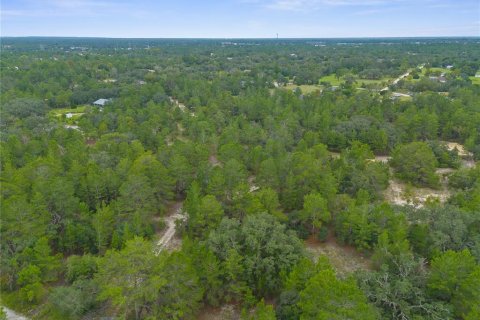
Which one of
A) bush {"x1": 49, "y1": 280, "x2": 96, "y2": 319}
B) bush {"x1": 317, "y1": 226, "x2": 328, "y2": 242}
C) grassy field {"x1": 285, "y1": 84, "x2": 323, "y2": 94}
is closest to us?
bush {"x1": 49, "y1": 280, "x2": 96, "y2": 319}

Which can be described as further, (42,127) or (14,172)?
(42,127)

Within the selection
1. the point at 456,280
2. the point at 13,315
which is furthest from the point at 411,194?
the point at 13,315

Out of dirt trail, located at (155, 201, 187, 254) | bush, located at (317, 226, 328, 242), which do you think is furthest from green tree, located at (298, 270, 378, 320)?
dirt trail, located at (155, 201, 187, 254)

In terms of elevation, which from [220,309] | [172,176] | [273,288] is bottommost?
[220,309]

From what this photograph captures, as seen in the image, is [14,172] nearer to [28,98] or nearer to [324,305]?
[324,305]

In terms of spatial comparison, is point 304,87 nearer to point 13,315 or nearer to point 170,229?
point 170,229

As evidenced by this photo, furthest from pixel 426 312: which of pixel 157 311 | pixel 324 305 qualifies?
pixel 157 311

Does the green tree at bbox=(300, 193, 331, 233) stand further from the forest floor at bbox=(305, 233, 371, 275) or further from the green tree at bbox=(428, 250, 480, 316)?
the green tree at bbox=(428, 250, 480, 316)
